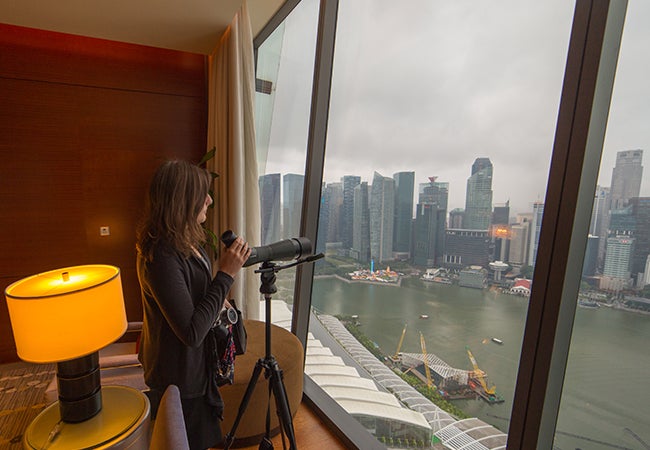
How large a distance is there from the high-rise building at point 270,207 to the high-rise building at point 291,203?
0.12 metres

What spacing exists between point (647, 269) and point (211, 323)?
47.0 inches

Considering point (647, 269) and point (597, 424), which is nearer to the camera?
point (647, 269)

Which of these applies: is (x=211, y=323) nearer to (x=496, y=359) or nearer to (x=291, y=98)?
(x=496, y=359)

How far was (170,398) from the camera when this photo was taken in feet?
2.97

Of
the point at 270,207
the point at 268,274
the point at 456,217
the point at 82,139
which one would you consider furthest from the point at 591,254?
the point at 82,139

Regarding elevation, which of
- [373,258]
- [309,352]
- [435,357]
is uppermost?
[373,258]

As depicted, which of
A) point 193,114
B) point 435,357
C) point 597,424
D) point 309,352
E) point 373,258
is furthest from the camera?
point 193,114

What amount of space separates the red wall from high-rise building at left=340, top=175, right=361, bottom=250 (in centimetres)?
200

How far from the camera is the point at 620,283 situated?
881 mm

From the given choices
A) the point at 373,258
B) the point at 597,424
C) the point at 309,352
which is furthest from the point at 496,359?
the point at 309,352

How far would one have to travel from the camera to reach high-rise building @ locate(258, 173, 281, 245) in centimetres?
273

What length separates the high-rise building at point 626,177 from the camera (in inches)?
33.3

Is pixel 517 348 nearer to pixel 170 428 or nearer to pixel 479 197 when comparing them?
pixel 479 197

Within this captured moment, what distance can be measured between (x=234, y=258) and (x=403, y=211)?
80 centimetres
